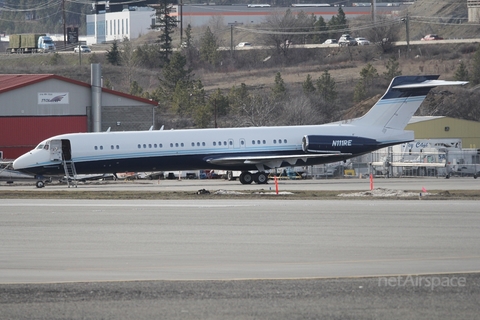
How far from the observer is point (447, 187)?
3531 cm

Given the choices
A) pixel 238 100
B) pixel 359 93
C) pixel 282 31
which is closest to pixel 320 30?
pixel 282 31

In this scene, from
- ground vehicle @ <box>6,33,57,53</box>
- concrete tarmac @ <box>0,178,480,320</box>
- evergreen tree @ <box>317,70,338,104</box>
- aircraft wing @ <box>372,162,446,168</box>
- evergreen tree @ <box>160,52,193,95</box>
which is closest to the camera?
concrete tarmac @ <box>0,178,480,320</box>

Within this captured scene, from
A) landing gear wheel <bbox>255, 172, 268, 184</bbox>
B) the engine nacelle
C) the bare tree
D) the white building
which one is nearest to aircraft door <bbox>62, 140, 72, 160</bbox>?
landing gear wheel <bbox>255, 172, 268, 184</bbox>

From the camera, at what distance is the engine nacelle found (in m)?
40.2

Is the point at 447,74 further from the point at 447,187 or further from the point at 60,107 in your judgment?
the point at 447,187

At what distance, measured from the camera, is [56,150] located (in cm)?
3912

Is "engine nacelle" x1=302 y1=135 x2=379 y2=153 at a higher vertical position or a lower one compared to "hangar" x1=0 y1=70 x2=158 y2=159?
lower

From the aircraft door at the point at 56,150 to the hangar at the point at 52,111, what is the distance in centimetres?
1133

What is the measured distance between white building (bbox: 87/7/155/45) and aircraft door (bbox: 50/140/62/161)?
106m

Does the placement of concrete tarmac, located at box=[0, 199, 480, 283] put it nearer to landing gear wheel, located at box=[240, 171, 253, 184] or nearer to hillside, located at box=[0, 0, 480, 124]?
landing gear wheel, located at box=[240, 171, 253, 184]

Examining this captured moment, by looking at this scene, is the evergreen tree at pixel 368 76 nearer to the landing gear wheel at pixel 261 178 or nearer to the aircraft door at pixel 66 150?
the landing gear wheel at pixel 261 178

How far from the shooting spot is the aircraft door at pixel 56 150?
3909 cm

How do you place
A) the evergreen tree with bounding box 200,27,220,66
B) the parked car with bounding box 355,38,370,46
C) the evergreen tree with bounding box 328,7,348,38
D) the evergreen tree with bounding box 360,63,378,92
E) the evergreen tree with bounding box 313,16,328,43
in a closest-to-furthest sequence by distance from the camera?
the evergreen tree with bounding box 360,63,378,92 < the evergreen tree with bounding box 200,27,220,66 < the parked car with bounding box 355,38,370,46 < the evergreen tree with bounding box 313,16,328,43 < the evergreen tree with bounding box 328,7,348,38

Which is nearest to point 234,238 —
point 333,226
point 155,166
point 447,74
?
point 333,226
